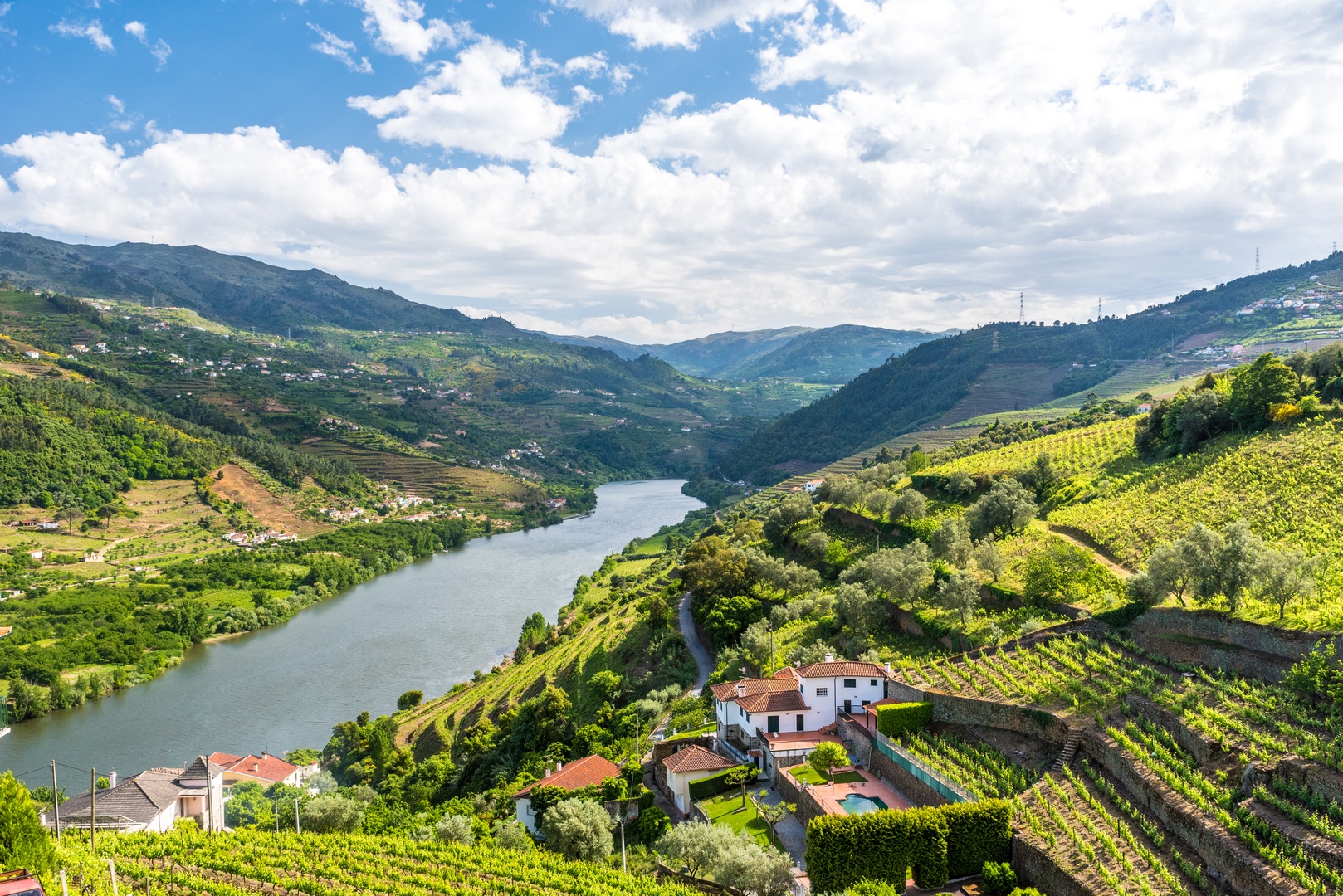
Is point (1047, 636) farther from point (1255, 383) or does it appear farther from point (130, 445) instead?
point (130, 445)

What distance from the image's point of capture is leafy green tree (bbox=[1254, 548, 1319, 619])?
18766mm

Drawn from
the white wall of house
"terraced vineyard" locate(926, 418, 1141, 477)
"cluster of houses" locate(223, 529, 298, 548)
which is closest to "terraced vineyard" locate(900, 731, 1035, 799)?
the white wall of house

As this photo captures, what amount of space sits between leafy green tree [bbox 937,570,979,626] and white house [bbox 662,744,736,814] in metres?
9.69

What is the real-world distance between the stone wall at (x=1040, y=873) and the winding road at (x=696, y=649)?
1833 cm

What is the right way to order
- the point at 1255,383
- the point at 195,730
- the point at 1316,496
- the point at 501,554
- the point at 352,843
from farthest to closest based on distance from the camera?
the point at 501,554
the point at 195,730
the point at 1255,383
the point at 1316,496
the point at 352,843

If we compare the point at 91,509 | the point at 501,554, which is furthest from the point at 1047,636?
the point at 91,509

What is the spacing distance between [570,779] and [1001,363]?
146 m

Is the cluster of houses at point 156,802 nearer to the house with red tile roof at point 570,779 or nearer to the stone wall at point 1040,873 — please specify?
the house with red tile roof at point 570,779

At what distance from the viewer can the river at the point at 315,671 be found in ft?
145

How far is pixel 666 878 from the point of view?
19734mm

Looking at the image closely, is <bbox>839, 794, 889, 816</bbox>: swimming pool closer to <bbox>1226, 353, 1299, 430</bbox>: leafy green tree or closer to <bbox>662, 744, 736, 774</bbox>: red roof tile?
<bbox>662, 744, 736, 774</bbox>: red roof tile

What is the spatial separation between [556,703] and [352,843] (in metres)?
14.7

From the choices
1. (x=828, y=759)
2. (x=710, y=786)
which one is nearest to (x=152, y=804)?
(x=710, y=786)

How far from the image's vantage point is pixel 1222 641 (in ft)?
65.1
